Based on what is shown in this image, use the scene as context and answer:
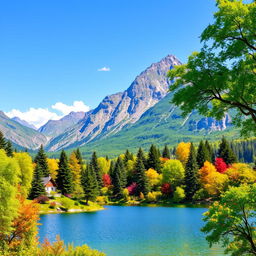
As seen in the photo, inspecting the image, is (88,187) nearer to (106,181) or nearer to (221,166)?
(106,181)

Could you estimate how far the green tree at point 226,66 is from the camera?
525 inches

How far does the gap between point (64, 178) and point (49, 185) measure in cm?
603

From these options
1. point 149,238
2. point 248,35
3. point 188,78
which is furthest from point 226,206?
point 149,238

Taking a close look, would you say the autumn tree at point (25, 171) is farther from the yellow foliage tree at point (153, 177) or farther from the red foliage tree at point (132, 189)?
the yellow foliage tree at point (153, 177)

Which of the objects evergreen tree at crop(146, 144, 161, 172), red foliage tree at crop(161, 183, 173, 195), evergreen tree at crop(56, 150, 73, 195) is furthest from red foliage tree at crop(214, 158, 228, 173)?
evergreen tree at crop(56, 150, 73, 195)

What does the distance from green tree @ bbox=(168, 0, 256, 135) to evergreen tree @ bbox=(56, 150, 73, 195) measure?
83.1 metres

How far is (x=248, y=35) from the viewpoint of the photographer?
44.8 ft

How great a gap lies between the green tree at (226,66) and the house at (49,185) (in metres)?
84.8

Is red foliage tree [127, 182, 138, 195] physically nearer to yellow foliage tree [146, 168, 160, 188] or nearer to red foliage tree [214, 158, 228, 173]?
yellow foliage tree [146, 168, 160, 188]

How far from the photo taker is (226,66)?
1412cm

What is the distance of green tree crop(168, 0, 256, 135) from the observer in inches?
525

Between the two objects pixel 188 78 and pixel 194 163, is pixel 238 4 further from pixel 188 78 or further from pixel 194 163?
Result: pixel 194 163

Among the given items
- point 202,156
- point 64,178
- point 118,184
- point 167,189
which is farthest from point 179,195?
point 64,178

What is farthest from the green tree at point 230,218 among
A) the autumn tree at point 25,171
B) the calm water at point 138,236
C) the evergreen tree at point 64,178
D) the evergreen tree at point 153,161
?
the evergreen tree at point 153,161
